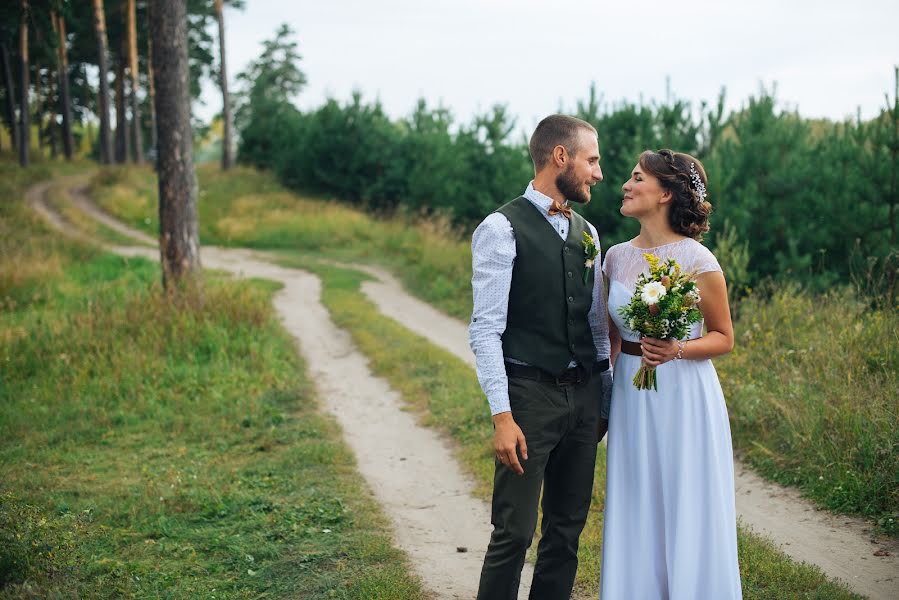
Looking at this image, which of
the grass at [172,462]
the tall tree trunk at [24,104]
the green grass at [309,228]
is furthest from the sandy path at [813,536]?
the tall tree trunk at [24,104]

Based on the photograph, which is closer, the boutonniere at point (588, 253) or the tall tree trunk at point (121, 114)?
the boutonniere at point (588, 253)

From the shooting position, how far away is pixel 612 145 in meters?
14.2

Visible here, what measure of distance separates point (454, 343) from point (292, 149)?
20.6 metres

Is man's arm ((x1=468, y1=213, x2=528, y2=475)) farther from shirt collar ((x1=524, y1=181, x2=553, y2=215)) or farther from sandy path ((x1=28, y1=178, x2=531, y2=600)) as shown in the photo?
sandy path ((x1=28, y1=178, x2=531, y2=600))

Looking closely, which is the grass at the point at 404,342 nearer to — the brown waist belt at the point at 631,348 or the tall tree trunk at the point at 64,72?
the brown waist belt at the point at 631,348

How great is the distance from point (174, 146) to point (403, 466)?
6.76m

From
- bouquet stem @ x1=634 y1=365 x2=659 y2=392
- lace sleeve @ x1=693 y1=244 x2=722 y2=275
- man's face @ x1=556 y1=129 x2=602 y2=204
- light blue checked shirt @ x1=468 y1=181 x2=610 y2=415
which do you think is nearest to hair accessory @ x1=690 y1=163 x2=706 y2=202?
lace sleeve @ x1=693 y1=244 x2=722 y2=275

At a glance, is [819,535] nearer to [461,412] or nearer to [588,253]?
[588,253]

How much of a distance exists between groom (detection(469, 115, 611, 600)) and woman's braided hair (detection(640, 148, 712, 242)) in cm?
36

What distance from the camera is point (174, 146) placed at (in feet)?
37.7

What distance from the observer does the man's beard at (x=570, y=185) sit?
3.54m

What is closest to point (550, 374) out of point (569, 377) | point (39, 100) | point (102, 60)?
point (569, 377)

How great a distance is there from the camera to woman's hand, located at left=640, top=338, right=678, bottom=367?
11.5 feet

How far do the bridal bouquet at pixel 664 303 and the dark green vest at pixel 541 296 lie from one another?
0.27m
